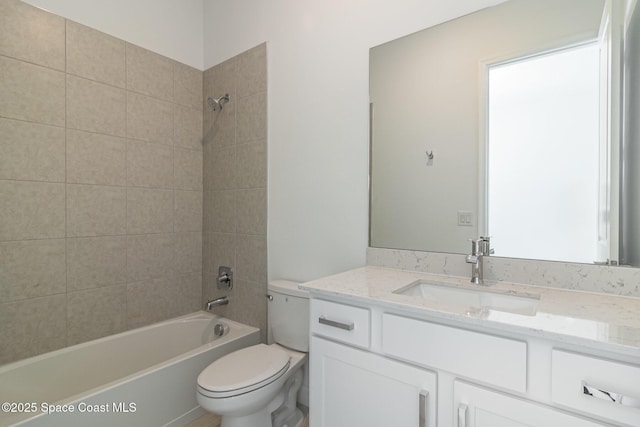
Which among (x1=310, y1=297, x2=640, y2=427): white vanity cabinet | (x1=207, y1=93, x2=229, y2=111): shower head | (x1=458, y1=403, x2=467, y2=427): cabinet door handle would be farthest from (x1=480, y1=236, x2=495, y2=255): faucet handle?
(x1=207, y1=93, x2=229, y2=111): shower head

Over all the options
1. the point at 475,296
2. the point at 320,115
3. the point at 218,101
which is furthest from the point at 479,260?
the point at 218,101

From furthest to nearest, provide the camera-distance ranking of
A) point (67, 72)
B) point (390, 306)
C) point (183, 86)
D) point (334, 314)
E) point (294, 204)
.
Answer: point (183, 86) < point (294, 204) < point (67, 72) < point (334, 314) < point (390, 306)

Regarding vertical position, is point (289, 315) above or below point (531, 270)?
below

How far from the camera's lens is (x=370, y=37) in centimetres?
154

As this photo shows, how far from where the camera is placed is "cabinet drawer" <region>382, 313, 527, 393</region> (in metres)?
0.75

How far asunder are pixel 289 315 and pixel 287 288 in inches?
5.8

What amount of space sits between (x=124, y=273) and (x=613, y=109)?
8.21 feet

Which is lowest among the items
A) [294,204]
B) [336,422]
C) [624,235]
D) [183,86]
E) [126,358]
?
[126,358]

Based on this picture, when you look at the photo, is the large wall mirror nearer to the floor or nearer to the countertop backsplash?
the countertop backsplash

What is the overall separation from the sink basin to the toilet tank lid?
0.64 m

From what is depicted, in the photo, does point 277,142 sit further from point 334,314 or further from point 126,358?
point 126,358

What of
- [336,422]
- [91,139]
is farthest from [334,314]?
[91,139]

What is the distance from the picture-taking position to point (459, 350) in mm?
828

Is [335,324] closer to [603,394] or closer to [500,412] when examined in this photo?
[500,412]
